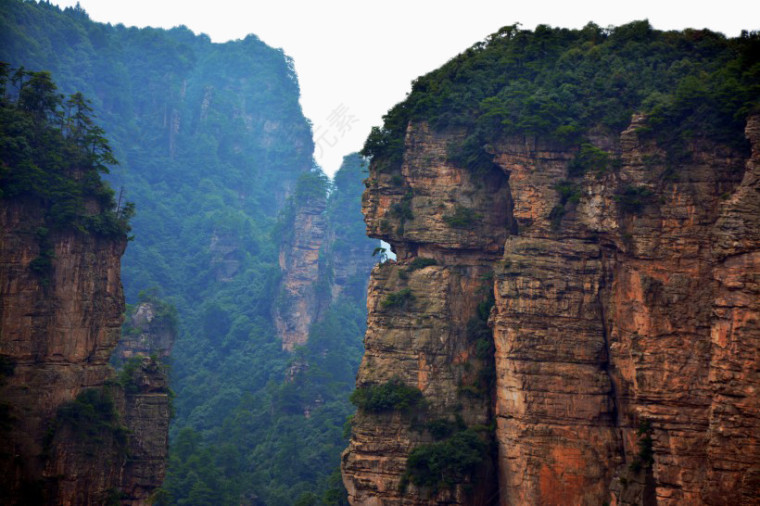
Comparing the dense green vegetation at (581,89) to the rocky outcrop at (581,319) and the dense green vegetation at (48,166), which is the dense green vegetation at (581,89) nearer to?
the rocky outcrop at (581,319)

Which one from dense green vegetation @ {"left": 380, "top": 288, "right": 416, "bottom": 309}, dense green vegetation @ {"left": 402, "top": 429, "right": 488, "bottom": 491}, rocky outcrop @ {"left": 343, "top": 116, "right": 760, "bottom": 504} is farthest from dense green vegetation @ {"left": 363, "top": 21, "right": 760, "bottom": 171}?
dense green vegetation @ {"left": 402, "top": 429, "right": 488, "bottom": 491}

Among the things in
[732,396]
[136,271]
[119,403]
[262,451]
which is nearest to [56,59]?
[136,271]

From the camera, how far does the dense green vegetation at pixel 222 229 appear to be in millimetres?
61281

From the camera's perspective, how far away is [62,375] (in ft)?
108

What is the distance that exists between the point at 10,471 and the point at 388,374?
15.2 metres

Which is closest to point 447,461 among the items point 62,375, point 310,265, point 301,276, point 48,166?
point 62,375

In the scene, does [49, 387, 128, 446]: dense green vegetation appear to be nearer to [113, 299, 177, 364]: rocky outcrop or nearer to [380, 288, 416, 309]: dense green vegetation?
[380, 288, 416, 309]: dense green vegetation

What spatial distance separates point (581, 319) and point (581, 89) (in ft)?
28.8

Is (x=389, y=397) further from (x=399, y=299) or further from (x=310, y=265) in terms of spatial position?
(x=310, y=265)

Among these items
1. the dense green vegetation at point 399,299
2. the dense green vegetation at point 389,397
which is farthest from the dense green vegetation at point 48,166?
the dense green vegetation at point 389,397

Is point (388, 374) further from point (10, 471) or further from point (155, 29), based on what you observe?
point (155, 29)

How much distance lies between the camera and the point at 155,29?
114 m

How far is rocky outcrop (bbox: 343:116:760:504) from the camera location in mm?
22688

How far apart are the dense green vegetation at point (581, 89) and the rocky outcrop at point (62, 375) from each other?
13.7 meters
